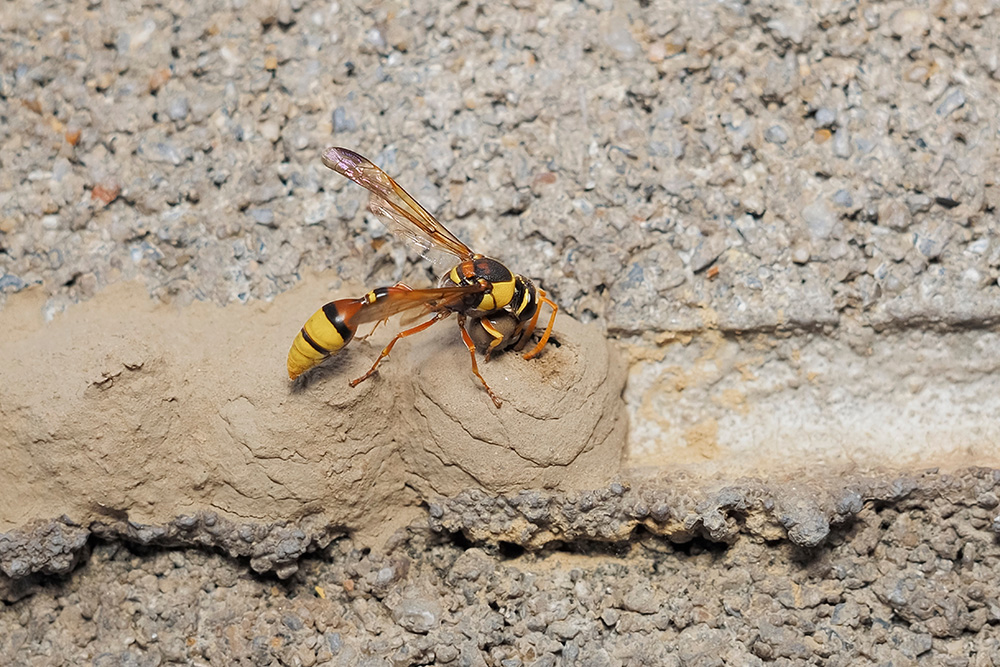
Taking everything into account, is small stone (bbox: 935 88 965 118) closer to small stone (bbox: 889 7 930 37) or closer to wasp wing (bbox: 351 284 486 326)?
small stone (bbox: 889 7 930 37)

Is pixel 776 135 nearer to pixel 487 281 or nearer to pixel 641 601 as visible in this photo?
pixel 487 281

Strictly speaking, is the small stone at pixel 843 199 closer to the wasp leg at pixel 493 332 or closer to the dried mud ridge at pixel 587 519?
the dried mud ridge at pixel 587 519

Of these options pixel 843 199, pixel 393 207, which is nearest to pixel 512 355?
pixel 393 207

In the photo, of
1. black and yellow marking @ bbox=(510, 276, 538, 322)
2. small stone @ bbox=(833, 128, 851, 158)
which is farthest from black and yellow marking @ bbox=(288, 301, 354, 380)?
small stone @ bbox=(833, 128, 851, 158)

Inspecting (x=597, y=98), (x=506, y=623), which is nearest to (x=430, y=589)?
(x=506, y=623)

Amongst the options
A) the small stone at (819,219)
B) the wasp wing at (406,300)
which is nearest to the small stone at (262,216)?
the wasp wing at (406,300)

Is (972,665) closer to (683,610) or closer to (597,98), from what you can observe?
(683,610)
